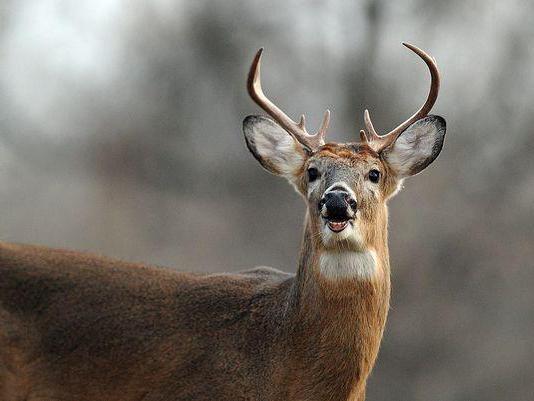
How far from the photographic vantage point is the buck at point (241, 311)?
32.7 ft

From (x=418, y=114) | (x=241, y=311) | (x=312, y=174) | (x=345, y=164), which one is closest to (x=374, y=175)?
(x=345, y=164)

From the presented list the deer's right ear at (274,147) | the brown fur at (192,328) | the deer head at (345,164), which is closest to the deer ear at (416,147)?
the deer head at (345,164)

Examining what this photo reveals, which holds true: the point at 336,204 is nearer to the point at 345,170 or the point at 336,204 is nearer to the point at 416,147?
the point at 345,170

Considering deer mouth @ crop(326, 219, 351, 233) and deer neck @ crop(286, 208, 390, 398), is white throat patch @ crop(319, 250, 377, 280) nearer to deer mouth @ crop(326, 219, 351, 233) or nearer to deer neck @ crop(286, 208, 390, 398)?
deer neck @ crop(286, 208, 390, 398)

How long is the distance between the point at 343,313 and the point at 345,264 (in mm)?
345

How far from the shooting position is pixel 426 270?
22.2 m

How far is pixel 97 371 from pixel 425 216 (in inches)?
505

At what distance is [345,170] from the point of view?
1006cm

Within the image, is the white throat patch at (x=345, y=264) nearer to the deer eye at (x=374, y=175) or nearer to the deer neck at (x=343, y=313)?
the deer neck at (x=343, y=313)

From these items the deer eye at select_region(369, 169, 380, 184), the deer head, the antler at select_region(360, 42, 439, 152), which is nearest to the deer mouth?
the deer head

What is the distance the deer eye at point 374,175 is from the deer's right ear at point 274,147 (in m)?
0.64

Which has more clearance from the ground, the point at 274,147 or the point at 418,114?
the point at 418,114

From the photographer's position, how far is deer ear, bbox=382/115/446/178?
10586mm

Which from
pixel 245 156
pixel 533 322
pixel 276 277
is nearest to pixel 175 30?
pixel 245 156
